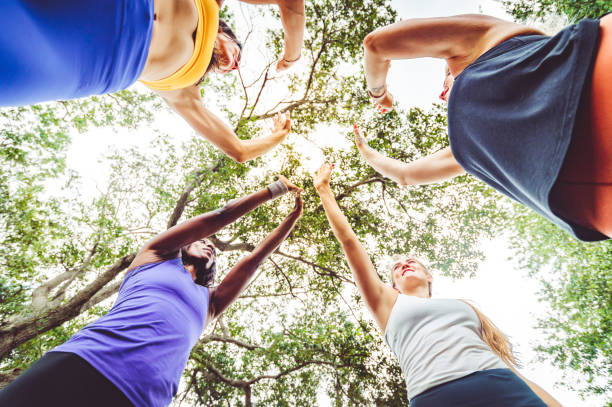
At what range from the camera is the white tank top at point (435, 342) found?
1.85 m

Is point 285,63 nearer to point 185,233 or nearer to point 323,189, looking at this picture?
point 323,189

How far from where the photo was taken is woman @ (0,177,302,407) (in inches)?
51.2

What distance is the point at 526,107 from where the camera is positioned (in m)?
0.76

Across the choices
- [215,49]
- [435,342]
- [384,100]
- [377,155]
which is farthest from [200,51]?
[435,342]

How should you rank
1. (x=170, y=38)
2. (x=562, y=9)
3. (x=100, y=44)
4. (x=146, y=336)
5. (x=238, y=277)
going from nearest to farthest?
(x=100, y=44) → (x=170, y=38) → (x=146, y=336) → (x=238, y=277) → (x=562, y=9)

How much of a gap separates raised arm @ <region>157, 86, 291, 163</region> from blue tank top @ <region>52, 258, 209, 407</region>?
1394 millimetres

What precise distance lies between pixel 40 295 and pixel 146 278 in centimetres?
682

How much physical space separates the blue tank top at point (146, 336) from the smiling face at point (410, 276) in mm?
2579

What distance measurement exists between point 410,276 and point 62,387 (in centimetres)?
345

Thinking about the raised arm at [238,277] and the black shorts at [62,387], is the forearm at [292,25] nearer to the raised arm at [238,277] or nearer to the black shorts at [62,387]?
the raised arm at [238,277]

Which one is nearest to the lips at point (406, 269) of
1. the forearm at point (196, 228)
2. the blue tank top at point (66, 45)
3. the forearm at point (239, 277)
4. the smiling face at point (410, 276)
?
the smiling face at point (410, 276)

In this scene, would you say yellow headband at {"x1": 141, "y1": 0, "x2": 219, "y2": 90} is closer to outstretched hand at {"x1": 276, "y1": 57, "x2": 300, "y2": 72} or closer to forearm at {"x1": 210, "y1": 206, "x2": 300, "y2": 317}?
outstretched hand at {"x1": 276, "y1": 57, "x2": 300, "y2": 72}

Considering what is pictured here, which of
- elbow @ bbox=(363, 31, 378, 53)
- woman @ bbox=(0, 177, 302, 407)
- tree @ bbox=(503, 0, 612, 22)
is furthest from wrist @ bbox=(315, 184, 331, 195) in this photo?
tree @ bbox=(503, 0, 612, 22)

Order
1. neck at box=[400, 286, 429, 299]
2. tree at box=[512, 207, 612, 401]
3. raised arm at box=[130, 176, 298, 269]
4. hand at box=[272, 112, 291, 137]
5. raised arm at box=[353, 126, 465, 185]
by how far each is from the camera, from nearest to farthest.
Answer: raised arm at box=[353, 126, 465, 185]
raised arm at box=[130, 176, 298, 269]
hand at box=[272, 112, 291, 137]
neck at box=[400, 286, 429, 299]
tree at box=[512, 207, 612, 401]
